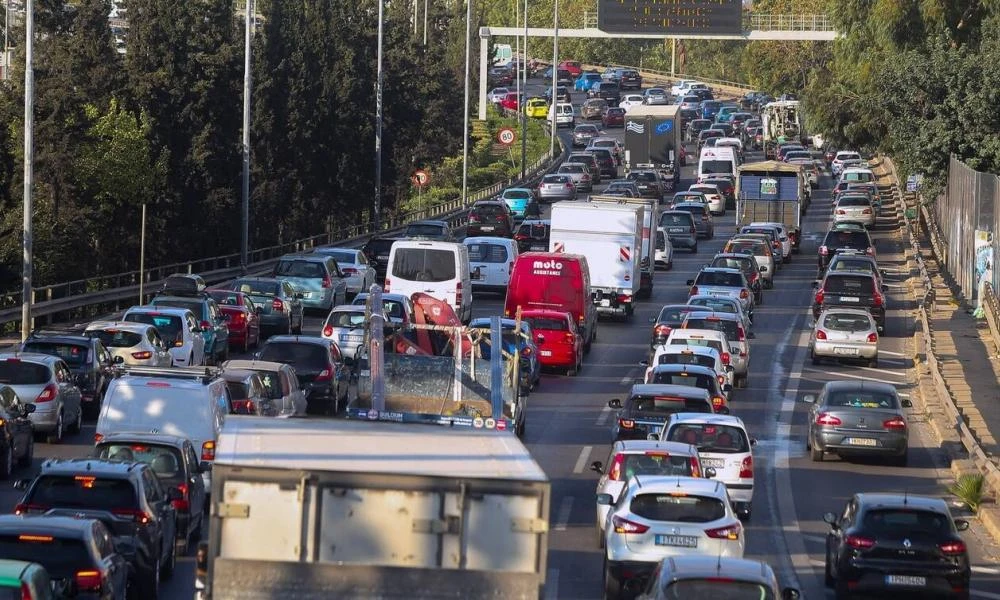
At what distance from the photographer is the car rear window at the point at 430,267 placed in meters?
41.8

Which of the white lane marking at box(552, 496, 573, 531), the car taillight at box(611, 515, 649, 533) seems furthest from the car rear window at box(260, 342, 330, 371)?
the car taillight at box(611, 515, 649, 533)

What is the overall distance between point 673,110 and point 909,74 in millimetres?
30062

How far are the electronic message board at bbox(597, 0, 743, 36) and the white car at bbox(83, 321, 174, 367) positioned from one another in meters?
64.1

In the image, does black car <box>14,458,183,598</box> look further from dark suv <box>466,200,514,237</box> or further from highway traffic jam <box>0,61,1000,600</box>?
dark suv <box>466,200,514,237</box>

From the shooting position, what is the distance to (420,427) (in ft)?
44.3

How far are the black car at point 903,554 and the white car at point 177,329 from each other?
1739cm

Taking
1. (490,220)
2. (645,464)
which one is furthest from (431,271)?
(490,220)

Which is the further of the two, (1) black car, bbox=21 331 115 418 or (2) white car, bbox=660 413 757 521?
(1) black car, bbox=21 331 115 418

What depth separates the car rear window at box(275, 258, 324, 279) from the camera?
1816 inches

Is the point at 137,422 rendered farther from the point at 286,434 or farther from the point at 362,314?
the point at 362,314

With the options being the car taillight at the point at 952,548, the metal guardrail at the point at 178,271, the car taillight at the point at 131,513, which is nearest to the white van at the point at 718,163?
the metal guardrail at the point at 178,271

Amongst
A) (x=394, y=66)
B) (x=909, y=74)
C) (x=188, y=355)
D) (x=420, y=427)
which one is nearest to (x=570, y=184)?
(x=394, y=66)

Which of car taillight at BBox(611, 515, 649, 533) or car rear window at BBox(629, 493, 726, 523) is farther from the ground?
car rear window at BBox(629, 493, 726, 523)

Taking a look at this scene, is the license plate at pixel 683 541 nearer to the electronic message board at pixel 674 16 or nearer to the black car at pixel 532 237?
the black car at pixel 532 237
